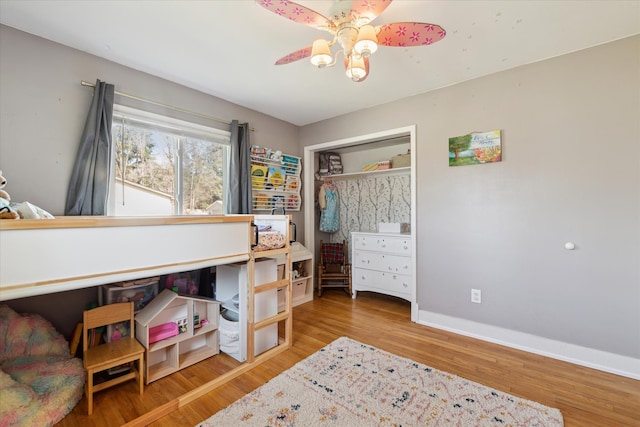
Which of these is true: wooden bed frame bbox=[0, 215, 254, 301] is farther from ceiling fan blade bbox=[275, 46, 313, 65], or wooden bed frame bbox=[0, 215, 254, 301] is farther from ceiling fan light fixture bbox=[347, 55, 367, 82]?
ceiling fan light fixture bbox=[347, 55, 367, 82]

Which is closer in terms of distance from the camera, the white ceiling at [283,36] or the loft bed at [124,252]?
the loft bed at [124,252]

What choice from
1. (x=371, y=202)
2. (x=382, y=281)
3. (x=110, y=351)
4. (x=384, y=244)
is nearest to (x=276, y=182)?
(x=371, y=202)

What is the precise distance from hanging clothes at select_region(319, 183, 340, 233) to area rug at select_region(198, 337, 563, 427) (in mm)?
2291

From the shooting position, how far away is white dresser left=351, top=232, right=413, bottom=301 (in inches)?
122

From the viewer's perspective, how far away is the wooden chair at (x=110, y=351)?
1.59m

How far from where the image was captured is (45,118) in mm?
1966

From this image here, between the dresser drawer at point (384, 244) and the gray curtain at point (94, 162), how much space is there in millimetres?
2631

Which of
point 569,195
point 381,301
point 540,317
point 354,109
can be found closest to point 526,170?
point 569,195

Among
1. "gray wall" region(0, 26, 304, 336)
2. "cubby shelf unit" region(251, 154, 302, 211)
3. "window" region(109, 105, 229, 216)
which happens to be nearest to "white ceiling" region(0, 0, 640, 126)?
"gray wall" region(0, 26, 304, 336)

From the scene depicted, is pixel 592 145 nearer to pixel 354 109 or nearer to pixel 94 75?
pixel 354 109

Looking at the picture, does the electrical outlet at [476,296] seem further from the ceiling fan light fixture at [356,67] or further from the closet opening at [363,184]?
the ceiling fan light fixture at [356,67]

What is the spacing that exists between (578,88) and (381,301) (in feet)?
9.30

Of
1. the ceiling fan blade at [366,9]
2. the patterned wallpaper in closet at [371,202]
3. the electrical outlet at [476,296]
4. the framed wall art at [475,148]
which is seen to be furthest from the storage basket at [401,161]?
the ceiling fan blade at [366,9]

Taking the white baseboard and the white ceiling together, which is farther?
the white baseboard
